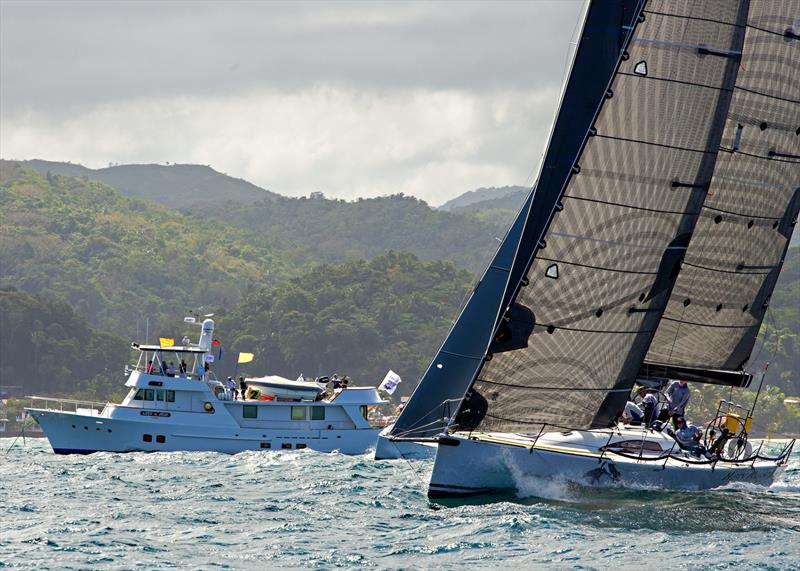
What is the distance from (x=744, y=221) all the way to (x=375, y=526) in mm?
12506

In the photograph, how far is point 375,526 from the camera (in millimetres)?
26375

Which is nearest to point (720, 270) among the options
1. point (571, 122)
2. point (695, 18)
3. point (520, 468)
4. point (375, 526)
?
point (571, 122)

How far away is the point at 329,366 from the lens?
387 ft

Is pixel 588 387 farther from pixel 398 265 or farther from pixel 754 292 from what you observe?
pixel 398 265

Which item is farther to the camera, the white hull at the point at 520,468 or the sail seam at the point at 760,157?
the sail seam at the point at 760,157

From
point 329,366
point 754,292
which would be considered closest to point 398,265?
point 329,366

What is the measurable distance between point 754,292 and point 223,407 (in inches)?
Result: 904

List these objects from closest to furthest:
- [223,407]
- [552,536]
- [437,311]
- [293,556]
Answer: [293,556] < [552,536] < [223,407] < [437,311]

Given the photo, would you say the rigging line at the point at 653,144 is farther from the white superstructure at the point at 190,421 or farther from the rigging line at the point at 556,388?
the white superstructure at the point at 190,421

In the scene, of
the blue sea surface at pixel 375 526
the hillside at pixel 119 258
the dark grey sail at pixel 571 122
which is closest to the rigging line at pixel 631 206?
the dark grey sail at pixel 571 122

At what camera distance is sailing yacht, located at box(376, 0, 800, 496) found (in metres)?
28.2

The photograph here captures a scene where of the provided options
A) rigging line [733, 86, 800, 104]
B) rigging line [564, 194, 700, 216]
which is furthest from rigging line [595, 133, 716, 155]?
rigging line [733, 86, 800, 104]

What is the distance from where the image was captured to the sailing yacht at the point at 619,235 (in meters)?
28.2

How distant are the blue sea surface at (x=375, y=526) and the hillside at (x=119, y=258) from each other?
4135 inches
